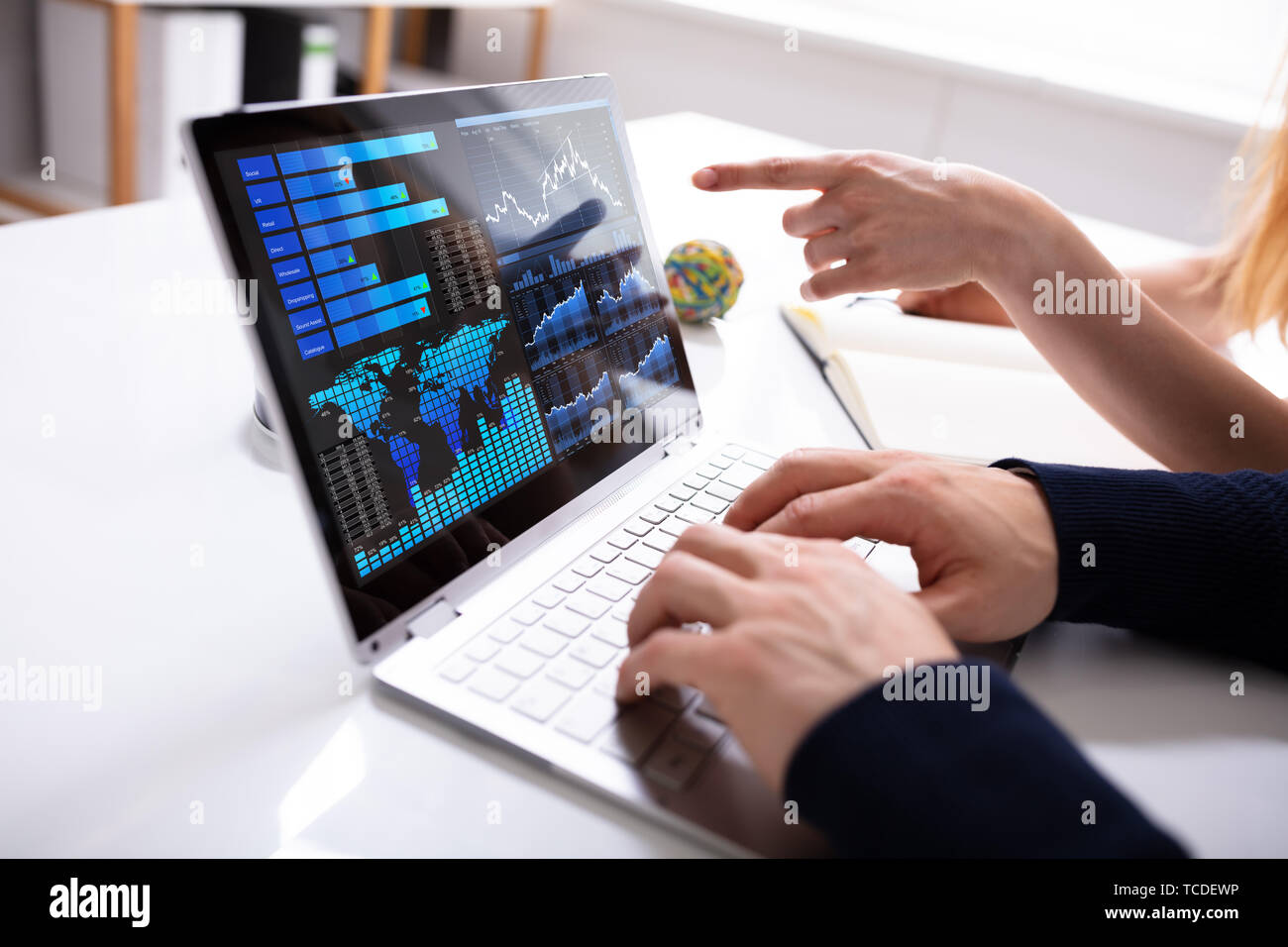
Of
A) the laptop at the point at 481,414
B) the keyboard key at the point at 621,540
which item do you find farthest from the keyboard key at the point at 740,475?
the keyboard key at the point at 621,540

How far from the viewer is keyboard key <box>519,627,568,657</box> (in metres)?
0.44

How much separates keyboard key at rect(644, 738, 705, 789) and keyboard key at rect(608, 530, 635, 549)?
0.16 m

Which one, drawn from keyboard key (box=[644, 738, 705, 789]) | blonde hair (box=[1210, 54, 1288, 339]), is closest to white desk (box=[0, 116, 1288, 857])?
keyboard key (box=[644, 738, 705, 789])

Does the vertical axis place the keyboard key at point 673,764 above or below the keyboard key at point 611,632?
below

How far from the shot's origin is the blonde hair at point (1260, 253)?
88cm

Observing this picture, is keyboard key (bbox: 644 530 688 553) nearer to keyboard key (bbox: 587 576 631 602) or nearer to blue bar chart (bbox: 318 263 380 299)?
keyboard key (bbox: 587 576 631 602)

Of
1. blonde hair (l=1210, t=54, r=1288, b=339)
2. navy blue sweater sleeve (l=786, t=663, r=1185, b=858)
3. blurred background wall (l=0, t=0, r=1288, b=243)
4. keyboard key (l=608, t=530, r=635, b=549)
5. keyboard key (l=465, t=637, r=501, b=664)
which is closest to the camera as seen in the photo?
navy blue sweater sleeve (l=786, t=663, r=1185, b=858)

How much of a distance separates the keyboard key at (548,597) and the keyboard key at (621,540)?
61mm

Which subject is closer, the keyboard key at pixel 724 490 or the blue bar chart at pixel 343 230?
the blue bar chart at pixel 343 230

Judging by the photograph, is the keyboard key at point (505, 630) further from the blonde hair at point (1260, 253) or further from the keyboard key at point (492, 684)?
the blonde hair at point (1260, 253)

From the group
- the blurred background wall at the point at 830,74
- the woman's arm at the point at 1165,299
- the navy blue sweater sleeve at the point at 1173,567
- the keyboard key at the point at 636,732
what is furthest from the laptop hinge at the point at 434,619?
the blurred background wall at the point at 830,74

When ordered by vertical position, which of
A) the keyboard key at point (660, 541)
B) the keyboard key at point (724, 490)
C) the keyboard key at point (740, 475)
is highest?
the keyboard key at point (740, 475)

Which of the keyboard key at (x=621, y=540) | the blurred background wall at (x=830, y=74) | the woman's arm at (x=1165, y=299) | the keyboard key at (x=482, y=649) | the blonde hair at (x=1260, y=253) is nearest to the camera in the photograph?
the keyboard key at (x=482, y=649)

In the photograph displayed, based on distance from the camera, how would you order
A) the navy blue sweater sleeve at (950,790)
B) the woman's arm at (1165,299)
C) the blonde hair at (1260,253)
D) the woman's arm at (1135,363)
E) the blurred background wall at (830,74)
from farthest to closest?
the blurred background wall at (830,74), the woman's arm at (1165,299), the blonde hair at (1260,253), the woman's arm at (1135,363), the navy blue sweater sleeve at (950,790)
